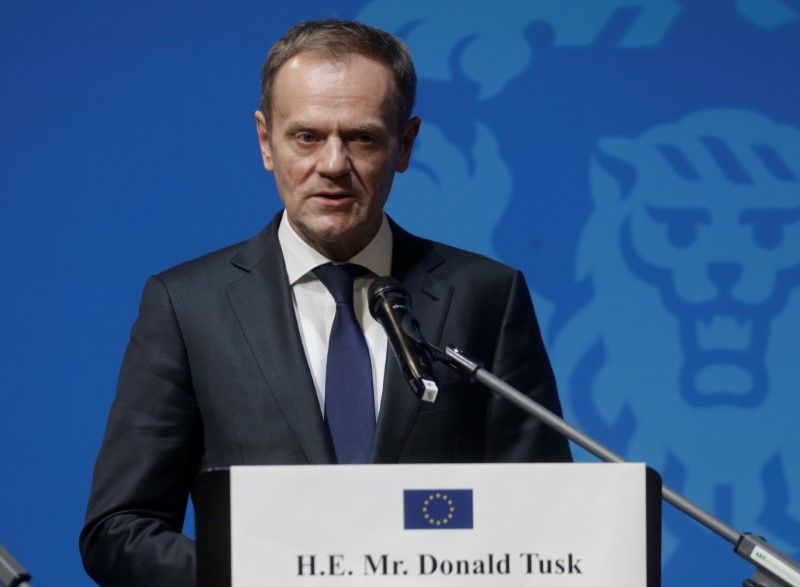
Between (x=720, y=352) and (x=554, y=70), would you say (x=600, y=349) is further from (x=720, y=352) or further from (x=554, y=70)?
(x=554, y=70)

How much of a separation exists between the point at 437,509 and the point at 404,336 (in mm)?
253

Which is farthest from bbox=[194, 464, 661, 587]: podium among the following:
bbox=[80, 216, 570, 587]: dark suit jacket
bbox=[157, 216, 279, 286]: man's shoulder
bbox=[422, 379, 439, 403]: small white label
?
bbox=[157, 216, 279, 286]: man's shoulder

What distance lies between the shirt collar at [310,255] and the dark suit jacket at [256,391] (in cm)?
2

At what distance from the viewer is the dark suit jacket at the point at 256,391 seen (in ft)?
5.60

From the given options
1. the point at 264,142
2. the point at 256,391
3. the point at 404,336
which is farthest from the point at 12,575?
the point at 264,142

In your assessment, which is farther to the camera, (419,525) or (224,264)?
(224,264)

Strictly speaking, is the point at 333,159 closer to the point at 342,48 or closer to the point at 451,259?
the point at 342,48

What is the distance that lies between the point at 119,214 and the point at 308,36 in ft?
3.13

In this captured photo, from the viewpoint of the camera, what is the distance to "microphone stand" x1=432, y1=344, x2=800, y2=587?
1199mm

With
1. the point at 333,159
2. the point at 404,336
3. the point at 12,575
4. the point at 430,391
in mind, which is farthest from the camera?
the point at 333,159

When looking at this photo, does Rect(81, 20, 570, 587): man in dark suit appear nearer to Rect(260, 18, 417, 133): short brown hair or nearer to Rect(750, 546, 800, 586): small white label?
Rect(260, 18, 417, 133): short brown hair

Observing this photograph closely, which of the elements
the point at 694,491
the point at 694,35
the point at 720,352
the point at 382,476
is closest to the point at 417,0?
the point at 694,35

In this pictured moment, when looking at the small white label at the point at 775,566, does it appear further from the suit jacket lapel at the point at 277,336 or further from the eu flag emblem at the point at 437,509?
the suit jacket lapel at the point at 277,336

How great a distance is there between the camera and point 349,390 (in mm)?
1756
